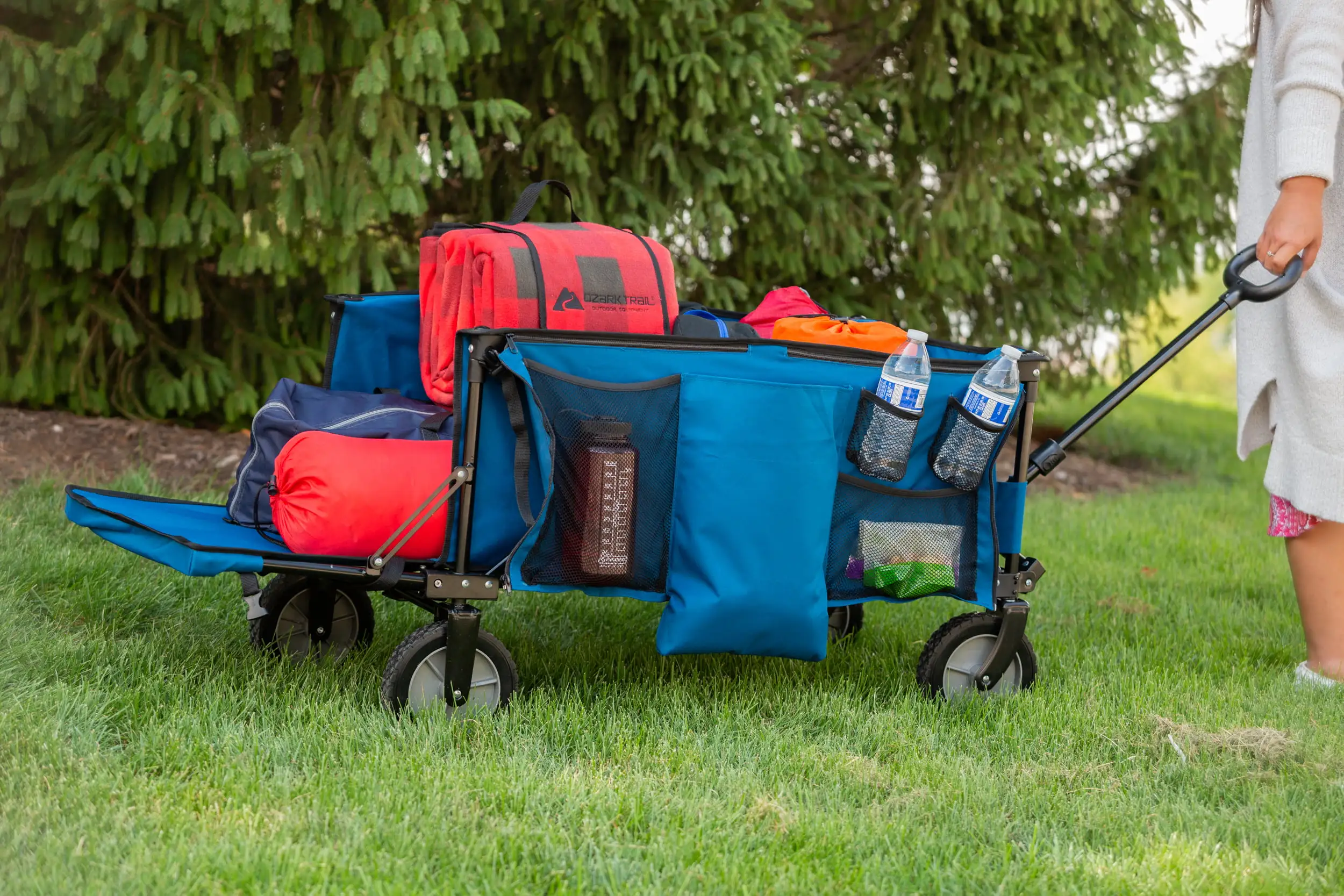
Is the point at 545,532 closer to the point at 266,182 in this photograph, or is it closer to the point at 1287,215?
the point at 1287,215

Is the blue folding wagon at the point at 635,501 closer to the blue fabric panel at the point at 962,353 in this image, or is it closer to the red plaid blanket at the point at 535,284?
the blue fabric panel at the point at 962,353

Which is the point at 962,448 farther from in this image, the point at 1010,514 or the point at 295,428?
the point at 295,428

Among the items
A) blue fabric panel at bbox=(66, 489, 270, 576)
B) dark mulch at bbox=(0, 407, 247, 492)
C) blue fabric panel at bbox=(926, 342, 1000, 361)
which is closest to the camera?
blue fabric panel at bbox=(66, 489, 270, 576)

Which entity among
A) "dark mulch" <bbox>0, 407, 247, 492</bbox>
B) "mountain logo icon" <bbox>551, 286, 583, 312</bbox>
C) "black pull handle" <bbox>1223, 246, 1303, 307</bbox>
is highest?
"black pull handle" <bbox>1223, 246, 1303, 307</bbox>

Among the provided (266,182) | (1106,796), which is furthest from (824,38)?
(1106,796)

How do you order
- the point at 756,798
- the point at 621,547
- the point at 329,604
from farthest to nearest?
the point at 329,604 → the point at 621,547 → the point at 756,798

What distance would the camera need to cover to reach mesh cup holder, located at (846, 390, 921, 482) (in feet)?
9.09

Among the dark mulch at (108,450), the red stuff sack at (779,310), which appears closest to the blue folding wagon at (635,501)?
the red stuff sack at (779,310)

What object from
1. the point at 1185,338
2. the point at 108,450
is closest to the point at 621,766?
the point at 1185,338

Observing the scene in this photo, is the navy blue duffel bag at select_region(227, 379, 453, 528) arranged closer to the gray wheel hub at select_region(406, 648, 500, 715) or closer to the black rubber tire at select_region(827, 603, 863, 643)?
the gray wheel hub at select_region(406, 648, 500, 715)

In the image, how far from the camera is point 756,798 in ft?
7.61

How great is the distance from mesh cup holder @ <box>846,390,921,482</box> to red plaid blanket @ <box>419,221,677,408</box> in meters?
0.52

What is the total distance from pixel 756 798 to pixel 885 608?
1.78 m

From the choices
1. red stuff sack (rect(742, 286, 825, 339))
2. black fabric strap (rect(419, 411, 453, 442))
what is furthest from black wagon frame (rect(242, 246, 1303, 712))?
red stuff sack (rect(742, 286, 825, 339))
